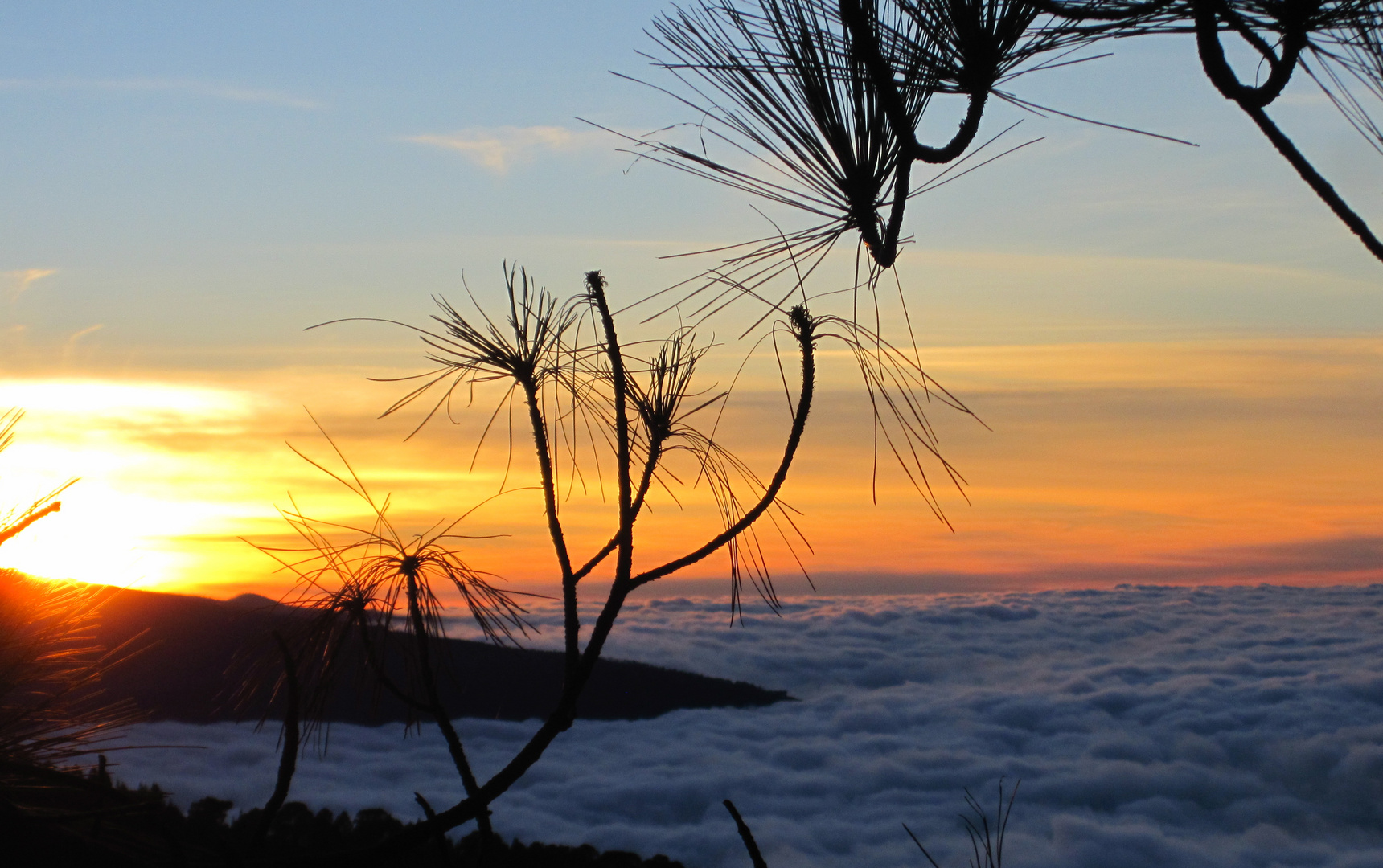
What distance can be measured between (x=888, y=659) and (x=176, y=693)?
29.7m

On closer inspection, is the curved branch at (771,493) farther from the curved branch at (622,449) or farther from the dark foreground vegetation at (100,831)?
the dark foreground vegetation at (100,831)

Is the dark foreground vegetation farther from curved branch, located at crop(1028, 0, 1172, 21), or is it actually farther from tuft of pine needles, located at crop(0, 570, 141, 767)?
curved branch, located at crop(1028, 0, 1172, 21)

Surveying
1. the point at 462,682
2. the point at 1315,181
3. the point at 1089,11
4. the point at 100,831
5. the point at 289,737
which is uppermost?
the point at 1089,11

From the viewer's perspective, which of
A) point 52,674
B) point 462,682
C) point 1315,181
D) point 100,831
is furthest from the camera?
point 462,682

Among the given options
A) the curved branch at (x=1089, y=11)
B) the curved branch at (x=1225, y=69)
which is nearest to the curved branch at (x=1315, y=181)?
the curved branch at (x=1225, y=69)

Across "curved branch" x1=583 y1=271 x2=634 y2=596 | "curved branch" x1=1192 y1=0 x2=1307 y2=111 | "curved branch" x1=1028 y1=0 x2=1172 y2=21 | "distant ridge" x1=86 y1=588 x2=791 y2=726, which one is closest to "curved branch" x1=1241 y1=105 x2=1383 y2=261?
"curved branch" x1=1192 y1=0 x2=1307 y2=111

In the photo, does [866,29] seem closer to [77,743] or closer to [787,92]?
[787,92]

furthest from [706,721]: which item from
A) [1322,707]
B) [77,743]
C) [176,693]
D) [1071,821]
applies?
[77,743]

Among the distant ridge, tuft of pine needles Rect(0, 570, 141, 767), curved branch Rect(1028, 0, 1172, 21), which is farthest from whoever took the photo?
the distant ridge

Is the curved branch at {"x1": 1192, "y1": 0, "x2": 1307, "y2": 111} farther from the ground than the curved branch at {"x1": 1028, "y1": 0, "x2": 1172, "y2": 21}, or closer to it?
closer to it

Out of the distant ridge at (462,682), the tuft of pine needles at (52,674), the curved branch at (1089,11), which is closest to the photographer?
the curved branch at (1089,11)

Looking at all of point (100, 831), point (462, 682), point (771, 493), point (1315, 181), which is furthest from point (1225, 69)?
point (462, 682)

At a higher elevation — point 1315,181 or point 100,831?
point 1315,181

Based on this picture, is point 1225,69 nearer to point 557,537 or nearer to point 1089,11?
point 1089,11
